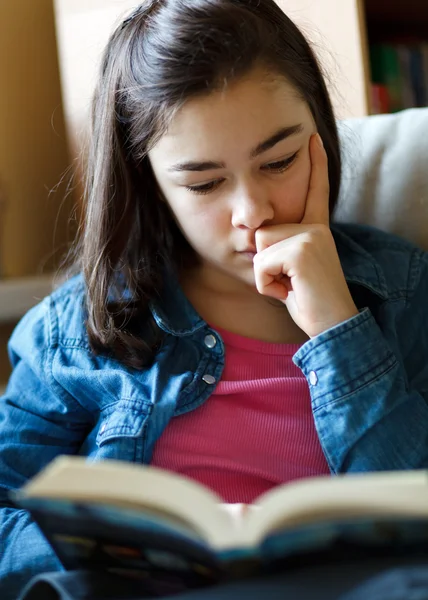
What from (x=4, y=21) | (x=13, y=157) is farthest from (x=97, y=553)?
(x=4, y=21)

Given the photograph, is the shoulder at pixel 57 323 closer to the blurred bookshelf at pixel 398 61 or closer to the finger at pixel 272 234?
the finger at pixel 272 234

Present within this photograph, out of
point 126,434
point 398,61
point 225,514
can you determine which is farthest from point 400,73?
point 225,514

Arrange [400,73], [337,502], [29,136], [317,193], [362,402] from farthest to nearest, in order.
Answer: [29,136] → [400,73] → [317,193] → [362,402] → [337,502]

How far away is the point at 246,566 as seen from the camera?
0.56 metres

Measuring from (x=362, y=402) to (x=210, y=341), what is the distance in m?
0.22

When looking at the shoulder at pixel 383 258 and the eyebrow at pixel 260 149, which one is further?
the shoulder at pixel 383 258

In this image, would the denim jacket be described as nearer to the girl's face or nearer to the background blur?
the girl's face

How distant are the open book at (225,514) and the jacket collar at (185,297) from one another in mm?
424

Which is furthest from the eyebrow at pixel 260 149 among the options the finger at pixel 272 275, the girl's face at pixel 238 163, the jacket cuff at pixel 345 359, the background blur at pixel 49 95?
the background blur at pixel 49 95

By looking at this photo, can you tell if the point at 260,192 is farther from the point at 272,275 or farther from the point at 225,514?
the point at 225,514

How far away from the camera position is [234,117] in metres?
0.89

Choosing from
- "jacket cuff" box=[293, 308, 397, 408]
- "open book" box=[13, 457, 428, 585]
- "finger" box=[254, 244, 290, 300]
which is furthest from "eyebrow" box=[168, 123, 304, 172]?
"open book" box=[13, 457, 428, 585]

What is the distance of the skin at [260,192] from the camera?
2.93ft

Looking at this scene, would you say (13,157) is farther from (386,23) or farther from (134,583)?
(134,583)
